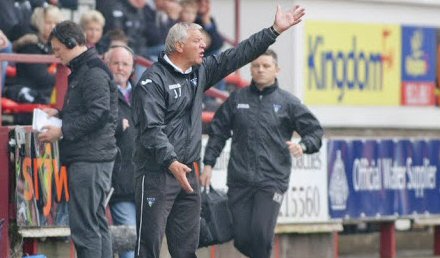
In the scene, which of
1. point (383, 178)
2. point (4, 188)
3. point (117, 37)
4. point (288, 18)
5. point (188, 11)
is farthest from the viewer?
point (383, 178)

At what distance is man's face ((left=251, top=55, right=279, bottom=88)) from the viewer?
521 inches

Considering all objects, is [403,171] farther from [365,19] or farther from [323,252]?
[365,19]

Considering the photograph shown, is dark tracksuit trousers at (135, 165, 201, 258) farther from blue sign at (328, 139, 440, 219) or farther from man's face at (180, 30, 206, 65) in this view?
blue sign at (328, 139, 440, 219)

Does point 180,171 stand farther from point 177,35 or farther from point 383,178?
point 383,178

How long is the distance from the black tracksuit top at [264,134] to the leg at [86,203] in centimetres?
157

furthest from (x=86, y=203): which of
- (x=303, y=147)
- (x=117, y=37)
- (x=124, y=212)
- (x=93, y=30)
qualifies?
(x=93, y=30)

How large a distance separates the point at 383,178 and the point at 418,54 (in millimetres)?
3555

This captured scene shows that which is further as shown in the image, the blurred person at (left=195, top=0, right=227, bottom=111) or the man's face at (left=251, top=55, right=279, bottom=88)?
the blurred person at (left=195, top=0, right=227, bottom=111)

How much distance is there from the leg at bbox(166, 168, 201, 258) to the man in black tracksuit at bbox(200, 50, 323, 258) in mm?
2038

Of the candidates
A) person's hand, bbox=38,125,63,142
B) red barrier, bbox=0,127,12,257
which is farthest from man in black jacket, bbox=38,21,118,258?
red barrier, bbox=0,127,12,257

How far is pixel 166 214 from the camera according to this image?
10992 millimetres

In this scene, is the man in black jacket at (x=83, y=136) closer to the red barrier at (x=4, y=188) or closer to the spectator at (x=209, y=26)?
the red barrier at (x=4, y=188)

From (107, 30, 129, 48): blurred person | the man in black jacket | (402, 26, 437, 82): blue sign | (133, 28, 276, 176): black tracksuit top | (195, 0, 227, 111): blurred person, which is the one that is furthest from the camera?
(402, 26, 437, 82): blue sign

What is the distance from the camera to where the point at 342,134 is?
1902cm
